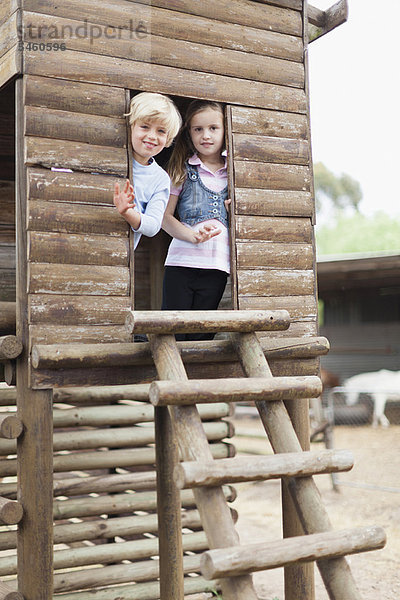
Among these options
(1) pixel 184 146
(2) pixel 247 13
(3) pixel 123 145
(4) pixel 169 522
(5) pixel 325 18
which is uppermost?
(5) pixel 325 18

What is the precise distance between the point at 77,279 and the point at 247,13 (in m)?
2.17

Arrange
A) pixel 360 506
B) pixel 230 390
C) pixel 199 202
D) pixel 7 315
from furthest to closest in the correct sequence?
pixel 360 506 < pixel 199 202 < pixel 7 315 < pixel 230 390

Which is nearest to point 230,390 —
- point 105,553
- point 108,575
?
point 108,575

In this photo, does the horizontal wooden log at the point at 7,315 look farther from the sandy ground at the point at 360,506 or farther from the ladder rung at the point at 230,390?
the sandy ground at the point at 360,506

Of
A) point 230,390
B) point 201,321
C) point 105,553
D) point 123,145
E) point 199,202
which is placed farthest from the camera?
point 105,553

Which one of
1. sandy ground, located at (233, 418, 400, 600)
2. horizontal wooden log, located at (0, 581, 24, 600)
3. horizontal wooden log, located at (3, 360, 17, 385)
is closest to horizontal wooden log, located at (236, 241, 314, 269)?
horizontal wooden log, located at (3, 360, 17, 385)

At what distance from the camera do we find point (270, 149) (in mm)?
4691

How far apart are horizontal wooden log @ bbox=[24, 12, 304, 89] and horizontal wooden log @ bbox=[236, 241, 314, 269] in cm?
112

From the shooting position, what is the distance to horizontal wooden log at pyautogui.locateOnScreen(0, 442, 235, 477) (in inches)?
248

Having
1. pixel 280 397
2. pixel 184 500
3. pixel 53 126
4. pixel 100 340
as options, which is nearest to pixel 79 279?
pixel 100 340

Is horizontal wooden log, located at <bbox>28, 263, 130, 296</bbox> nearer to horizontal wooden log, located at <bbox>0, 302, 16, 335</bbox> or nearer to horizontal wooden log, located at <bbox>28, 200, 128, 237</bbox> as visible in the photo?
horizontal wooden log, located at <bbox>28, 200, 128, 237</bbox>

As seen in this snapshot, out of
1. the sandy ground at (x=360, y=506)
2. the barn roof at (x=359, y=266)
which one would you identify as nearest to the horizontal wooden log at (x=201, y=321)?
the sandy ground at (x=360, y=506)

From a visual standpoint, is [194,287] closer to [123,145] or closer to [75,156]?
[123,145]

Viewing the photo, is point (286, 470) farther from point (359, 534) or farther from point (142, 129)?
point (142, 129)
